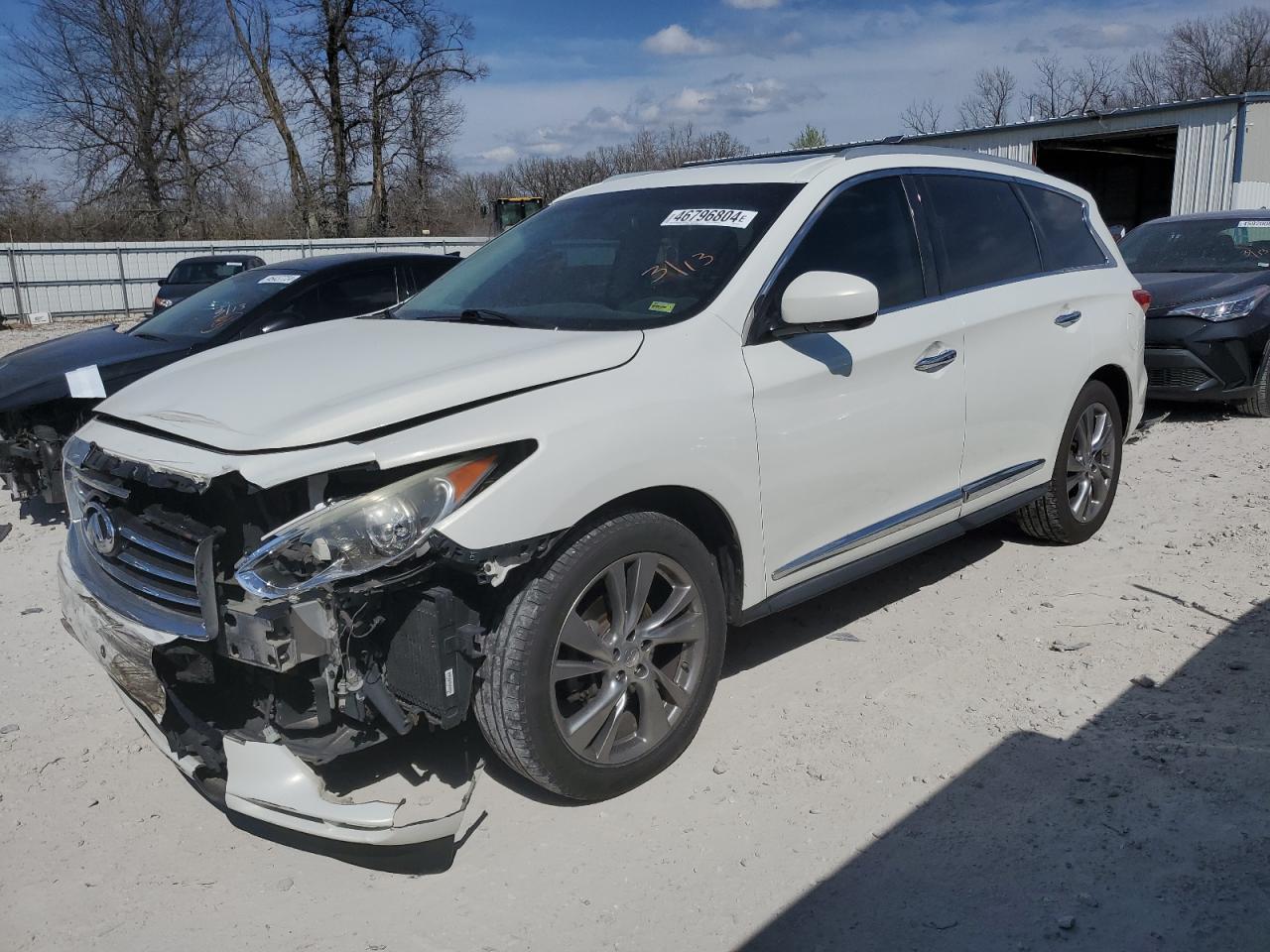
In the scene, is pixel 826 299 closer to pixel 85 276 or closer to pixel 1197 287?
pixel 1197 287

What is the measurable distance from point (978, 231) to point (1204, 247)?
6.03 m

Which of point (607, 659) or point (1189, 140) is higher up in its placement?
point (1189, 140)

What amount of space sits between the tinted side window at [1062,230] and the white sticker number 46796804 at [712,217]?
193 cm

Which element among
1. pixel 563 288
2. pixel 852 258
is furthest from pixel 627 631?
pixel 852 258

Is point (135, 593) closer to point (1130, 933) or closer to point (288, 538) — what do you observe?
point (288, 538)

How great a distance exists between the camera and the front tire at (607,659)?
2916 millimetres

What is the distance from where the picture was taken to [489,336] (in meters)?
Answer: 3.52

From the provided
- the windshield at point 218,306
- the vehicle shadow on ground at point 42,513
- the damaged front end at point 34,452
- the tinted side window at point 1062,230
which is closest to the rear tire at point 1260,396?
the tinted side window at point 1062,230

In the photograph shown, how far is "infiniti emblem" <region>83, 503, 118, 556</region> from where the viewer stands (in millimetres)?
3156

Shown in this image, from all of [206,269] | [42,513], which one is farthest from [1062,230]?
[206,269]

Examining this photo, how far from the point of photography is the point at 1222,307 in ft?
27.1

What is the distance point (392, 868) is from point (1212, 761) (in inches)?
103

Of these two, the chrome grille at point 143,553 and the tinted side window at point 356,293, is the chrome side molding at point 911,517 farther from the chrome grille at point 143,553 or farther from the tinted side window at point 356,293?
the tinted side window at point 356,293

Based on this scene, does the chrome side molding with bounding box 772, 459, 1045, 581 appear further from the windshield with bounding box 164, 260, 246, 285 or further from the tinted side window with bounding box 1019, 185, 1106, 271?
the windshield with bounding box 164, 260, 246, 285
